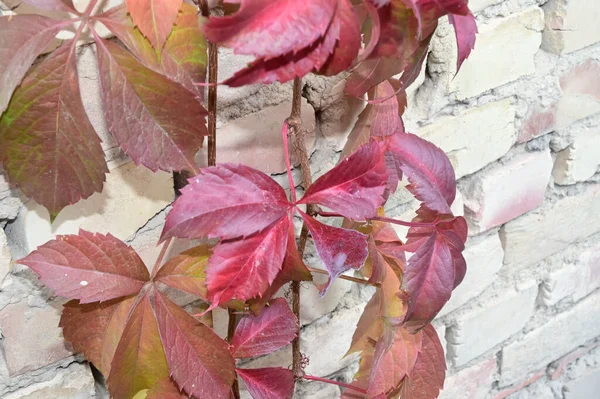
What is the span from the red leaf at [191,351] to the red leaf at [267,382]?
48 millimetres

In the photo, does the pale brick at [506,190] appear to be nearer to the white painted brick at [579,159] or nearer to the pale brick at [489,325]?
the white painted brick at [579,159]

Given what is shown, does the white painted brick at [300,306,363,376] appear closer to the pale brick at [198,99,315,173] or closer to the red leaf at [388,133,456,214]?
the pale brick at [198,99,315,173]

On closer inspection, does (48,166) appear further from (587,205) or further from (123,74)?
(587,205)

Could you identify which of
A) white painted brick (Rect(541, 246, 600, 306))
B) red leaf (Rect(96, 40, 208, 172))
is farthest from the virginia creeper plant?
white painted brick (Rect(541, 246, 600, 306))

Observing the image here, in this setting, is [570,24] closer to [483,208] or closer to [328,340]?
[483,208]

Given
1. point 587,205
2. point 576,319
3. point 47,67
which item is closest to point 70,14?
point 47,67

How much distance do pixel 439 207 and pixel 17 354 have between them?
1.34ft

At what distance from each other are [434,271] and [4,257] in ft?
1.20

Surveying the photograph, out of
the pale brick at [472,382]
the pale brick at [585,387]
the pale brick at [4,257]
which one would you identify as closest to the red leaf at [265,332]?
the pale brick at [4,257]

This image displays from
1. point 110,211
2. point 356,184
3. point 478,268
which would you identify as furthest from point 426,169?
point 478,268

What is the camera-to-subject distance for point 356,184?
521 millimetres

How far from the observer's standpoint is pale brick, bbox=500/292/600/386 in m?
1.15

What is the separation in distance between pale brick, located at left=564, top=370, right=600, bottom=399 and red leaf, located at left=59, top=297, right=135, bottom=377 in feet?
3.10

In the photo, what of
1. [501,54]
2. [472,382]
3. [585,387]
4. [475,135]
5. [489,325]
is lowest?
[585,387]
